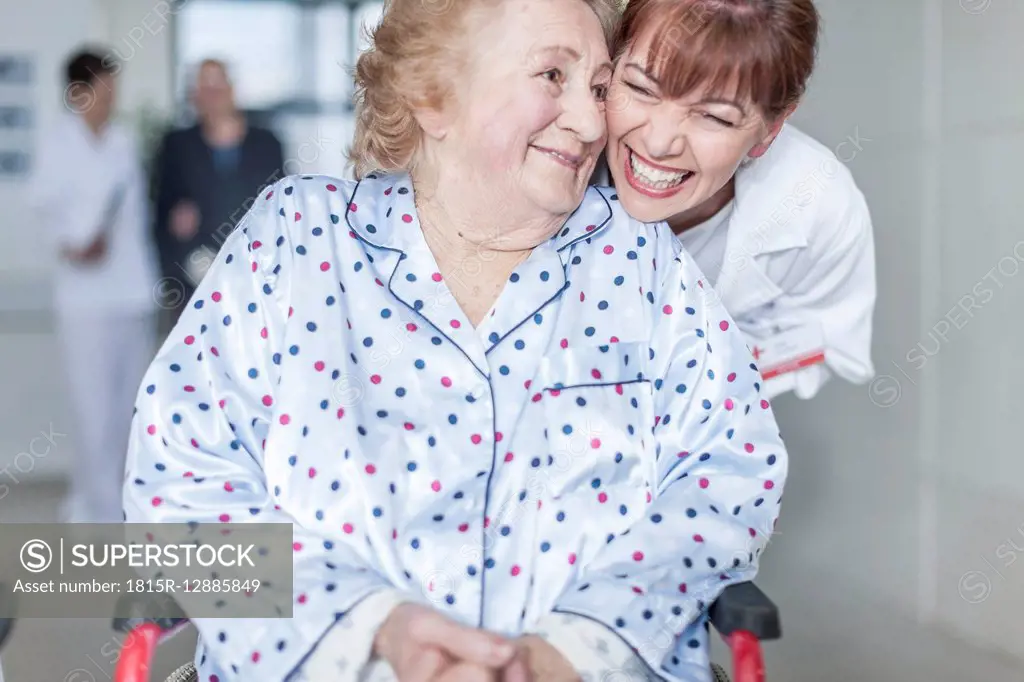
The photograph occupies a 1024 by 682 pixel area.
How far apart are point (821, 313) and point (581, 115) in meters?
0.78

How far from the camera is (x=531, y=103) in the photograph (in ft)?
3.89

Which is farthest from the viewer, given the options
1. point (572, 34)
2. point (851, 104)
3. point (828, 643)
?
point (851, 104)

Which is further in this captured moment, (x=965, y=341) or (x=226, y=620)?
(x=965, y=341)

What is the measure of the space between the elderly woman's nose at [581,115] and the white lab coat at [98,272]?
7.19ft

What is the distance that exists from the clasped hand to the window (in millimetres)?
3885

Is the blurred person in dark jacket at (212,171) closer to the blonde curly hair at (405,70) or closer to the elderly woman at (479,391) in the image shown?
the blonde curly hair at (405,70)

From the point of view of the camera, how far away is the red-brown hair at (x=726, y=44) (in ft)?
4.08

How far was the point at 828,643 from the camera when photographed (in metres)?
2.42

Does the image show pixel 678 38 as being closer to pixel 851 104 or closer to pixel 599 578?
pixel 599 578

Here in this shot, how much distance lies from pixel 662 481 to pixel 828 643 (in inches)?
54.8

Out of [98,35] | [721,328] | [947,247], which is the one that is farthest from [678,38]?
[98,35]

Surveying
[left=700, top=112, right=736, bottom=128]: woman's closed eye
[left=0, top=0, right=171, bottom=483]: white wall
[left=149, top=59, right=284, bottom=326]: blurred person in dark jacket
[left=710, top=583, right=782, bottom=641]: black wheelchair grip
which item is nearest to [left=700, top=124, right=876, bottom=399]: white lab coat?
[left=700, top=112, right=736, bottom=128]: woman's closed eye

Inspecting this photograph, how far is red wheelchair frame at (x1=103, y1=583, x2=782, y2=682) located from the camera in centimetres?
105

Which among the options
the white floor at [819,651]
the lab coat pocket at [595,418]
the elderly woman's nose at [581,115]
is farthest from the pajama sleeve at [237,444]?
the white floor at [819,651]
